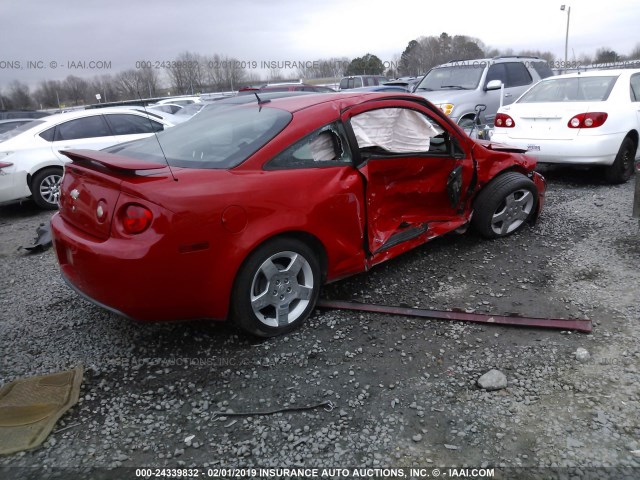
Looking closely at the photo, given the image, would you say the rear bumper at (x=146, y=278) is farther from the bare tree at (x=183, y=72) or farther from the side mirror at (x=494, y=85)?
the side mirror at (x=494, y=85)

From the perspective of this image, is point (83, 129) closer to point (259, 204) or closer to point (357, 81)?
point (259, 204)

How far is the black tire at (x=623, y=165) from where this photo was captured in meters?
6.48

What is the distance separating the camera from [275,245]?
3.03 m

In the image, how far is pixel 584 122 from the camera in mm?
6219

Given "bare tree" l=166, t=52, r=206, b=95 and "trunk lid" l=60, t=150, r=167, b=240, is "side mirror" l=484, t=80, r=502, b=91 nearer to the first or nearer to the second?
"bare tree" l=166, t=52, r=206, b=95

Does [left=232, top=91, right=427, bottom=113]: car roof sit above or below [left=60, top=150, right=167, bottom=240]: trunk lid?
above

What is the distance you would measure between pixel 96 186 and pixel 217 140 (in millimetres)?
853

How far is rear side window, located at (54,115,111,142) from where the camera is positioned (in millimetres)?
7375

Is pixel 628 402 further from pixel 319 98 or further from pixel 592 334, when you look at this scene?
pixel 319 98

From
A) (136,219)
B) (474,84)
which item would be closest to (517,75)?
(474,84)

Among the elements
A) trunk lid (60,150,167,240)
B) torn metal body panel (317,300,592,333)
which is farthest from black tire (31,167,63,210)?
torn metal body panel (317,300,592,333)

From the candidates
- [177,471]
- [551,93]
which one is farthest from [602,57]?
[177,471]

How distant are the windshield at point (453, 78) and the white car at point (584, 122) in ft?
7.78

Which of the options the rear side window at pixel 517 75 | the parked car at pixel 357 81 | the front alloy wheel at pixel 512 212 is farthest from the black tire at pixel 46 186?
the parked car at pixel 357 81
